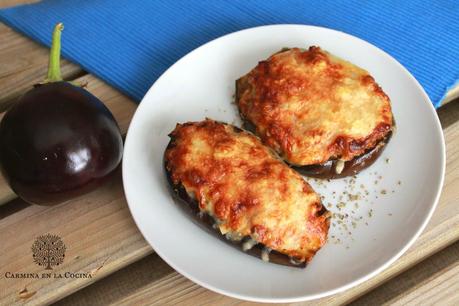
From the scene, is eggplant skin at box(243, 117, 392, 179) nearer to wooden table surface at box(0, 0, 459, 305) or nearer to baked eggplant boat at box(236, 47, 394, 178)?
baked eggplant boat at box(236, 47, 394, 178)

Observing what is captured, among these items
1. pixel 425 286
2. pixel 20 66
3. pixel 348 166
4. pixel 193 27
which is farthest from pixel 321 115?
pixel 20 66

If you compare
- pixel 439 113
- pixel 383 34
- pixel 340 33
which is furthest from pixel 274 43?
pixel 439 113

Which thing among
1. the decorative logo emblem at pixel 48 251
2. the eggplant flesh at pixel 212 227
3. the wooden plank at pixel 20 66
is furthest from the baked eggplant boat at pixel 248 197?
the wooden plank at pixel 20 66

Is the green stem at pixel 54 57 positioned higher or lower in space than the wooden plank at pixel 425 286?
higher

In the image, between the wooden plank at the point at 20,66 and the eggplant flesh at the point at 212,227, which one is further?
the wooden plank at the point at 20,66

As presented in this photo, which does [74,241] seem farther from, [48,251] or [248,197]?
[248,197]

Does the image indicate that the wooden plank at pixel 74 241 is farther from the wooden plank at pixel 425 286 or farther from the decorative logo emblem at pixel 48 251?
the wooden plank at pixel 425 286

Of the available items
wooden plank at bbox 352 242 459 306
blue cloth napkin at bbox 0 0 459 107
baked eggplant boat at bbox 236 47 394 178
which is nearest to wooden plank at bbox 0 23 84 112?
blue cloth napkin at bbox 0 0 459 107
